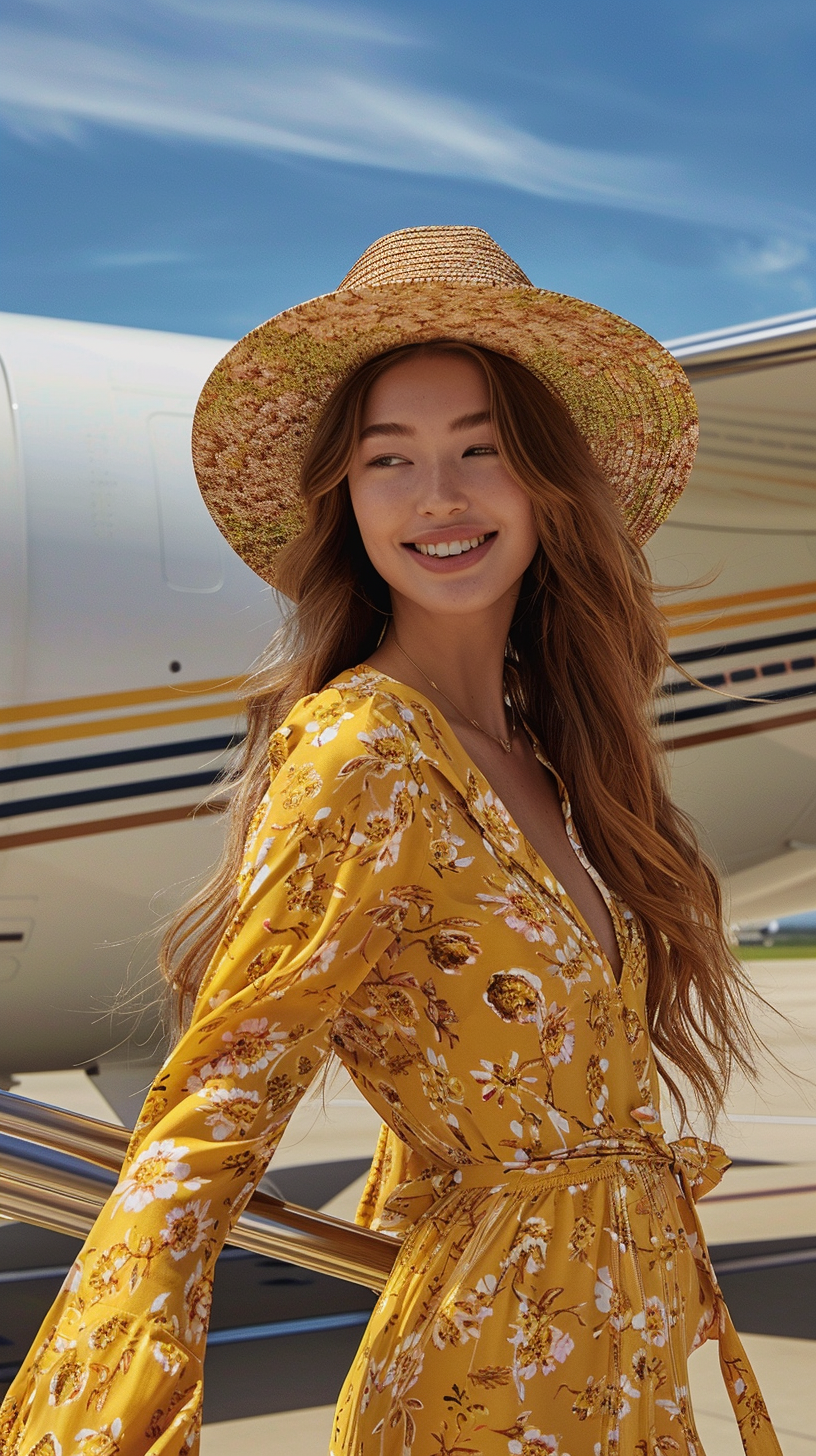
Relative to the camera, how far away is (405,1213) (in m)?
1.49

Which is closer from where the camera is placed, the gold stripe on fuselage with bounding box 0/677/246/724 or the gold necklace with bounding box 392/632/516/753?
the gold necklace with bounding box 392/632/516/753

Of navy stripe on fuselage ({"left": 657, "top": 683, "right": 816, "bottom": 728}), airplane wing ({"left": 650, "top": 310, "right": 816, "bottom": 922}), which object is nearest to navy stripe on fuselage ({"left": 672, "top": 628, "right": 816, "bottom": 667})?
airplane wing ({"left": 650, "top": 310, "right": 816, "bottom": 922})

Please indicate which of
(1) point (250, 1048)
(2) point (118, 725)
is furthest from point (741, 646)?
(1) point (250, 1048)

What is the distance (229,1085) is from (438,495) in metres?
0.76

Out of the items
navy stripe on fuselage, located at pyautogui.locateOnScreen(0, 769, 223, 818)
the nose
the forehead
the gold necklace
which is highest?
navy stripe on fuselage, located at pyautogui.locateOnScreen(0, 769, 223, 818)

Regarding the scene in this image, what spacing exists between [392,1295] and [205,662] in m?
3.08

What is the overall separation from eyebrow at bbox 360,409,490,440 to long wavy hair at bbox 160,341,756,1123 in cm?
2

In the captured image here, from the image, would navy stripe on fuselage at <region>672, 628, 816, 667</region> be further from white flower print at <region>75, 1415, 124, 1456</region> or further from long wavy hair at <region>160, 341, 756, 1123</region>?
white flower print at <region>75, 1415, 124, 1456</region>

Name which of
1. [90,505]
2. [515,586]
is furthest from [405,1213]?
[90,505]

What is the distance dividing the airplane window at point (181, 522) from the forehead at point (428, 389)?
2699 millimetres

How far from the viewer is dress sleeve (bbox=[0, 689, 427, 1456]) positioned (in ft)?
3.22

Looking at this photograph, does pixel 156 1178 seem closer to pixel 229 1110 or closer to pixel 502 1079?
pixel 229 1110

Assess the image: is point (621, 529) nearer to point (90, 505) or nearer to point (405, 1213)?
point (405, 1213)

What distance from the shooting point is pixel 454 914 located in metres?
1.33
